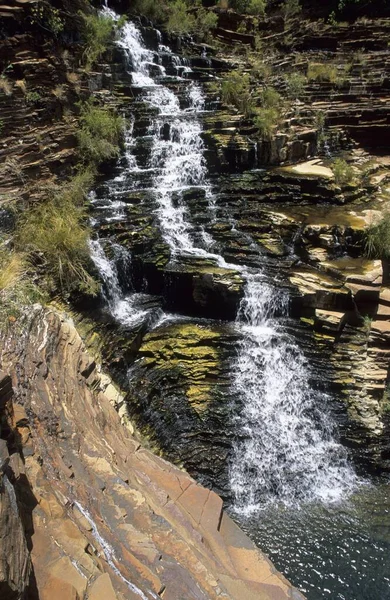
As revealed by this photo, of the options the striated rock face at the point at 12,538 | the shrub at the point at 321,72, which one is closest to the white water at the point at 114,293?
the striated rock face at the point at 12,538

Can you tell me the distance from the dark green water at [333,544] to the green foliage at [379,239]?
4.34 meters

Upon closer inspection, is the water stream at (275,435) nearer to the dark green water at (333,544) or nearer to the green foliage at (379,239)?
the dark green water at (333,544)

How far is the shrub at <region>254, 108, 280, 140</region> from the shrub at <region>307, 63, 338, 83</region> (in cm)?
271

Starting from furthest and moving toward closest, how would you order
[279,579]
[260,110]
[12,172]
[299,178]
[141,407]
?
[260,110] → [299,178] → [12,172] → [141,407] → [279,579]

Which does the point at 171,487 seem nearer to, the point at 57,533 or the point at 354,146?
the point at 57,533

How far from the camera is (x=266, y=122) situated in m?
11.0

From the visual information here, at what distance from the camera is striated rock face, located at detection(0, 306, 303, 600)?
8.33 ft

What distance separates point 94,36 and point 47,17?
2.80 meters

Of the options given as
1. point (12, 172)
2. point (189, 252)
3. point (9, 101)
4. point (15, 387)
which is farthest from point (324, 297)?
point (9, 101)

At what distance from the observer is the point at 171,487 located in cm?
426

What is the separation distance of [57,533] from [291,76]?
46.7 ft

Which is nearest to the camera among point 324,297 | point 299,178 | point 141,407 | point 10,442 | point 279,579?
point 10,442

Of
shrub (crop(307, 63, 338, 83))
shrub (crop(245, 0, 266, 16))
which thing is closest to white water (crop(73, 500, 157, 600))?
shrub (crop(307, 63, 338, 83))

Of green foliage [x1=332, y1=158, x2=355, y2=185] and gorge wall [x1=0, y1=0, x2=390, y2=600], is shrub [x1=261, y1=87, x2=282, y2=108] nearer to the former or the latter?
gorge wall [x1=0, y1=0, x2=390, y2=600]
